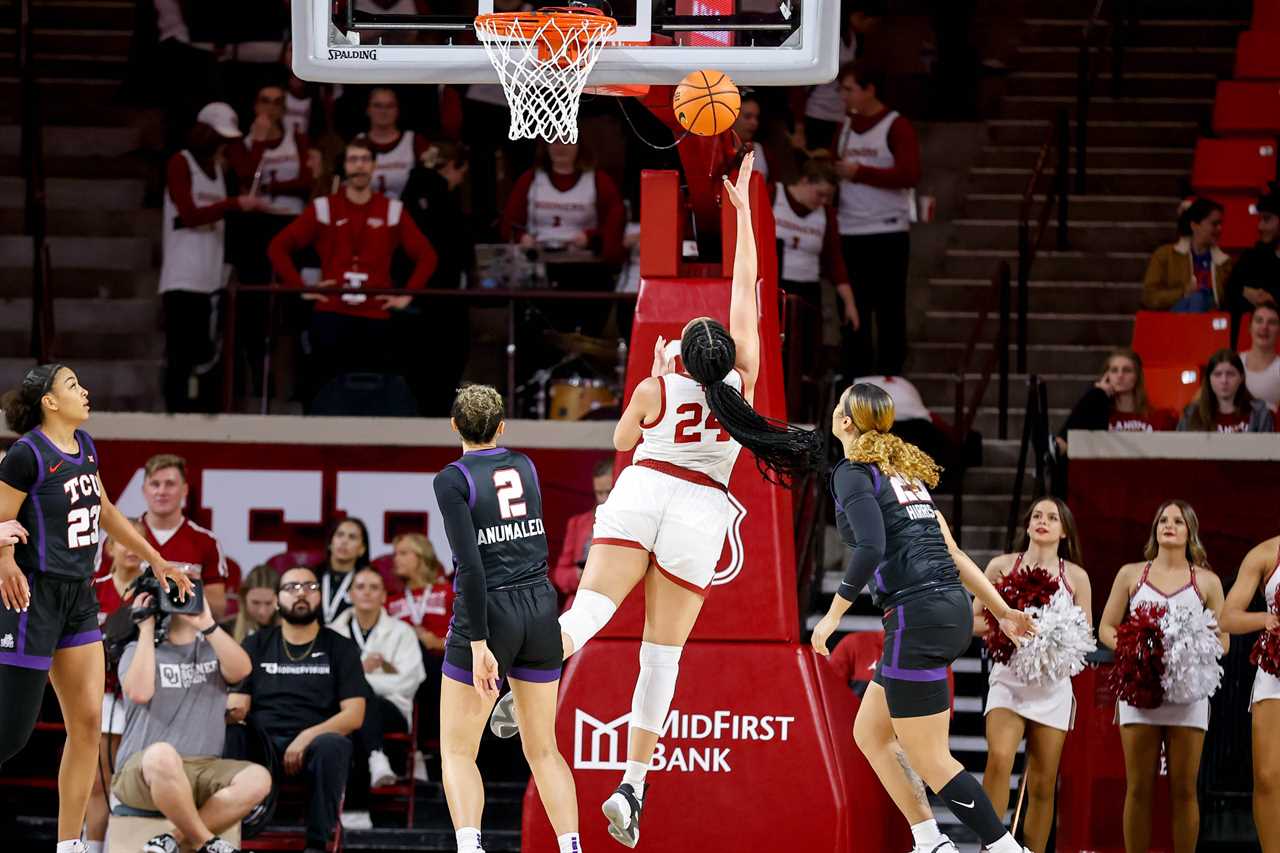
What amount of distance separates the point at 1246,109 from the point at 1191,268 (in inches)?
89.8

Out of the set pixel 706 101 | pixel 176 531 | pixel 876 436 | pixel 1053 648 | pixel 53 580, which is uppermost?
pixel 706 101

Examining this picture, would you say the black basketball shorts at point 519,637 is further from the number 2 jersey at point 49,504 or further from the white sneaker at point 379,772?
the white sneaker at point 379,772

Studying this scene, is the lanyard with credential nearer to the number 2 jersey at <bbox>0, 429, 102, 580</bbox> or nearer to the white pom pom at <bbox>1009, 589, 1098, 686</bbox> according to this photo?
the number 2 jersey at <bbox>0, 429, 102, 580</bbox>

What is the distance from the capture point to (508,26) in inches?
323

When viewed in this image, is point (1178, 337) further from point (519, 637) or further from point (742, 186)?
point (519, 637)

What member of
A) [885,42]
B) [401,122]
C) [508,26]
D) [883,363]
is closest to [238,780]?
[508,26]

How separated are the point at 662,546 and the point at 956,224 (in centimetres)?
773

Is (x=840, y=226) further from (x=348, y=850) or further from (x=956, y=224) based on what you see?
(x=348, y=850)

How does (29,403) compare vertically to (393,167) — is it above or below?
below

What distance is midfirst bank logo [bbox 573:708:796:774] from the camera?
8641 millimetres

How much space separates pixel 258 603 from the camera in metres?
10.7


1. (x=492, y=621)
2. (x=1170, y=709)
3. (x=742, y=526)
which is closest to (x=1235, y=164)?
(x=1170, y=709)

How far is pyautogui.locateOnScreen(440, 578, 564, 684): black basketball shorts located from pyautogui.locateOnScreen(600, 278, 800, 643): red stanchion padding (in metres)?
1.34

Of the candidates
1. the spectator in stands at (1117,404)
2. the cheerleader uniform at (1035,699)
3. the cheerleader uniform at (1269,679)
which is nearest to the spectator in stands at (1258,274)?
the spectator in stands at (1117,404)
